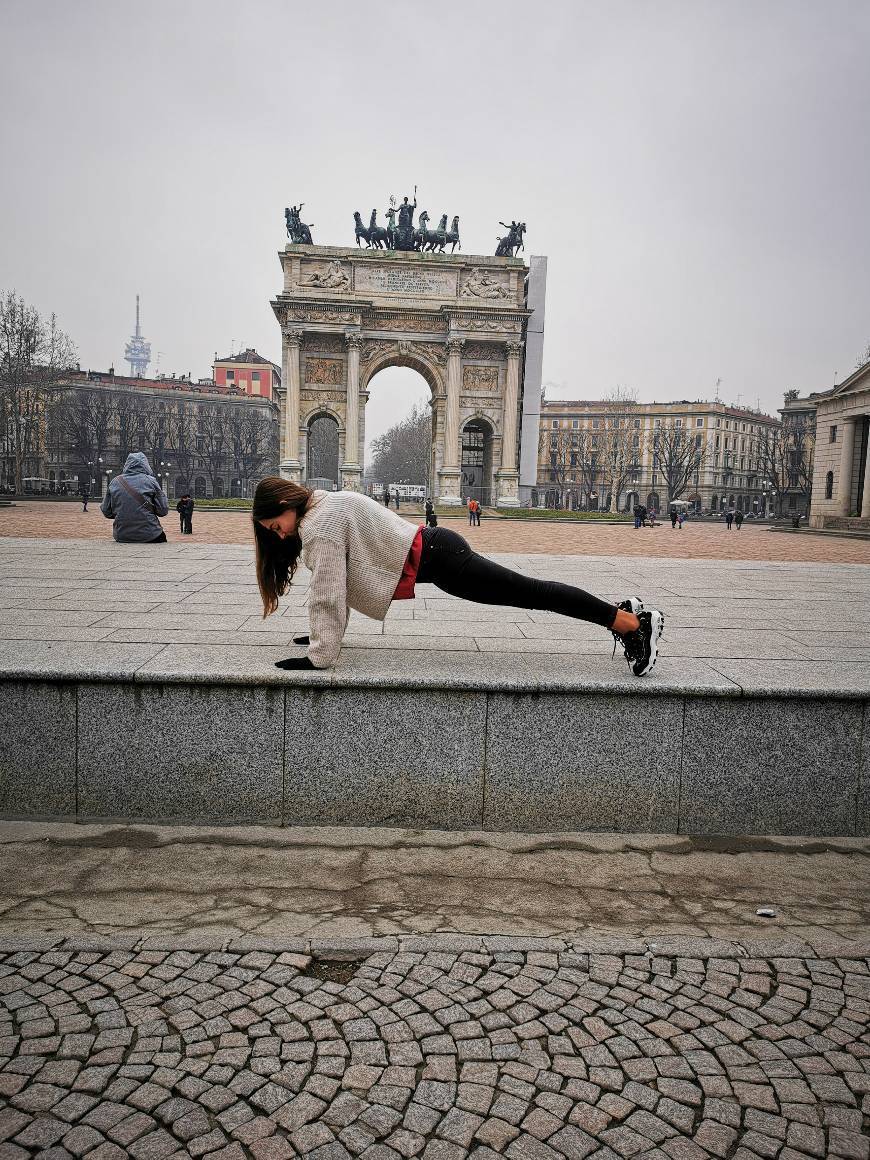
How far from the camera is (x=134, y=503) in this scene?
45.0 feet

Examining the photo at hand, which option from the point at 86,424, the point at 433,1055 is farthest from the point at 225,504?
the point at 86,424

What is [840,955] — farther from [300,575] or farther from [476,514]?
[476,514]

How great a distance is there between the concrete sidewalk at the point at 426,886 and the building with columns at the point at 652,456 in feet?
329

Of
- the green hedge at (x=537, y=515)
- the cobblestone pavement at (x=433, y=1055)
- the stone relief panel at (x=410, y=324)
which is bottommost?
the cobblestone pavement at (x=433, y=1055)

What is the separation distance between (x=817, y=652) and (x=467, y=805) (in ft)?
9.49

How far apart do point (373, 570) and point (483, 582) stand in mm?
604

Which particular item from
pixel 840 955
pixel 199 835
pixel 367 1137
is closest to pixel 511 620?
pixel 199 835

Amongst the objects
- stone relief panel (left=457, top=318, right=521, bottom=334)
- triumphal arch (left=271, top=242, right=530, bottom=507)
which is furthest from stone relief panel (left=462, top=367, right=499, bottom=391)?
stone relief panel (left=457, top=318, right=521, bottom=334)

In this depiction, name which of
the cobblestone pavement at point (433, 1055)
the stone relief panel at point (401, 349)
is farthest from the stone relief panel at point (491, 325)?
the cobblestone pavement at point (433, 1055)

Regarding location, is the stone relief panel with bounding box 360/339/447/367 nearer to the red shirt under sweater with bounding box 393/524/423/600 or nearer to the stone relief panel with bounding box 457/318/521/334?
the stone relief panel with bounding box 457/318/521/334

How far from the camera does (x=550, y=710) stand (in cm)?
437

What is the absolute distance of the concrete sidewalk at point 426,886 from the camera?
3.34m

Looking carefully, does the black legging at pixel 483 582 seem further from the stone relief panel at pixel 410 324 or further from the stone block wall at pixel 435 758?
the stone relief panel at pixel 410 324

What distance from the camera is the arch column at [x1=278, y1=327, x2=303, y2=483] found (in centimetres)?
5212
